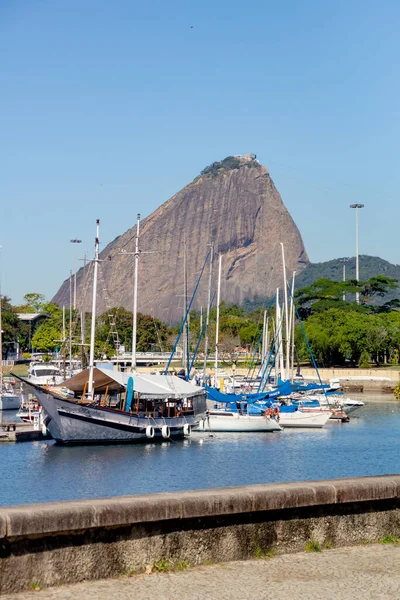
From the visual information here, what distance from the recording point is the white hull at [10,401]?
77688 mm

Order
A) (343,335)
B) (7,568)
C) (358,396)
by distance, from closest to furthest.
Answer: (7,568)
(358,396)
(343,335)

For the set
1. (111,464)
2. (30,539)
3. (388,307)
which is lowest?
(111,464)

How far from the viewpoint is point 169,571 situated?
32.8ft

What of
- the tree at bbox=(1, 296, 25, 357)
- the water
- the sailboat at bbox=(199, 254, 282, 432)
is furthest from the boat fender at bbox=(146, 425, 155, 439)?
the tree at bbox=(1, 296, 25, 357)

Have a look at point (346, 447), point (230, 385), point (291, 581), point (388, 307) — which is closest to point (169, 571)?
point (291, 581)

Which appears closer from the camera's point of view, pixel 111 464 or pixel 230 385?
pixel 111 464

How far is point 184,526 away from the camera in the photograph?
33.7 ft

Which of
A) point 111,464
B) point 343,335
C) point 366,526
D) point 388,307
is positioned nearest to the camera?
point 366,526

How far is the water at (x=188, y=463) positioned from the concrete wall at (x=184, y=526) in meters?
25.6

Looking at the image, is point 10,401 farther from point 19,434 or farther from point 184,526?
point 184,526

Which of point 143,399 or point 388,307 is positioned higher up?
point 388,307

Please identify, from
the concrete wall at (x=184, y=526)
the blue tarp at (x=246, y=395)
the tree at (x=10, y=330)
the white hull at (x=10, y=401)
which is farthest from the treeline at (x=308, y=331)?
the concrete wall at (x=184, y=526)

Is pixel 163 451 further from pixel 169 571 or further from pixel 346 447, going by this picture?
pixel 169 571

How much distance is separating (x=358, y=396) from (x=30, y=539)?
98801 millimetres
